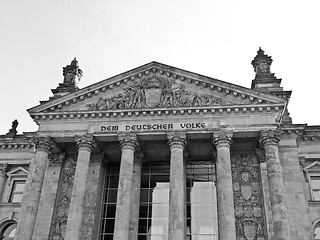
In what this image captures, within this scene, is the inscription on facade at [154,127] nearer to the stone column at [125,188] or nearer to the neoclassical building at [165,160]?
the neoclassical building at [165,160]

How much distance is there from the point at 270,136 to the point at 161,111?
24.1ft

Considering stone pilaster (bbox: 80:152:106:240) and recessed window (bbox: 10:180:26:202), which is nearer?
stone pilaster (bbox: 80:152:106:240)

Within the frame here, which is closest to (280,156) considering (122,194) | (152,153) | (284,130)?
(284,130)

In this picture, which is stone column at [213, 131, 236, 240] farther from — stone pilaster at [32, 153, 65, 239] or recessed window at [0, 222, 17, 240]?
recessed window at [0, 222, 17, 240]

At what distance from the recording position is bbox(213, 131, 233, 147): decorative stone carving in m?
25.8

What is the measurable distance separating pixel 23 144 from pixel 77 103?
7.74 metres

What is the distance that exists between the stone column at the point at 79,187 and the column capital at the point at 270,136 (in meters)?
11.3

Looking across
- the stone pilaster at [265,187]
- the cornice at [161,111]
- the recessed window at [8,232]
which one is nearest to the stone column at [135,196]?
the cornice at [161,111]

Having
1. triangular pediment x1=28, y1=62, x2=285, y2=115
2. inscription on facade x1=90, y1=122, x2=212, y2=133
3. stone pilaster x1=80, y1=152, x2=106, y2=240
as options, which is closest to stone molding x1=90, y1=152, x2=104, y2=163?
stone pilaster x1=80, y1=152, x2=106, y2=240

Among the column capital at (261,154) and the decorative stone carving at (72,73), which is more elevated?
the decorative stone carving at (72,73)

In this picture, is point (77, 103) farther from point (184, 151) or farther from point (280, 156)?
point (280, 156)

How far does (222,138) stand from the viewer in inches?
1020

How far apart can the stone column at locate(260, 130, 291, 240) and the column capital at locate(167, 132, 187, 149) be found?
5.06 meters

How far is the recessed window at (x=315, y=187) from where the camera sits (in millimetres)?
28500
